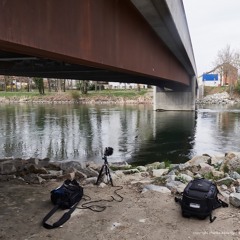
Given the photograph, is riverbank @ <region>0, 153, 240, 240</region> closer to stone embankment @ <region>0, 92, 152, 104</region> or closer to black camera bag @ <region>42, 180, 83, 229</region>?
black camera bag @ <region>42, 180, 83, 229</region>

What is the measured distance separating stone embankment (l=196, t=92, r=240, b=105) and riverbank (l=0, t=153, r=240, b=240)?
185ft

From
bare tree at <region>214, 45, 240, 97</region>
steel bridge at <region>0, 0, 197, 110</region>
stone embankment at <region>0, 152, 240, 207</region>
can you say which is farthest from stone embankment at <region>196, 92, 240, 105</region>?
stone embankment at <region>0, 152, 240, 207</region>

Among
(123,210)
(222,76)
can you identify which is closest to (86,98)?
(222,76)

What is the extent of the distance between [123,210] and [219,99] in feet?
211

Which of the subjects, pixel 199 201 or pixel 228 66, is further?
pixel 228 66

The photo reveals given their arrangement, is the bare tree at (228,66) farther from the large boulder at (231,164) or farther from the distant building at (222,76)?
the large boulder at (231,164)

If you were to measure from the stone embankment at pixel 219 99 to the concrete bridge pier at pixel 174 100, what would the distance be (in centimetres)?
1934

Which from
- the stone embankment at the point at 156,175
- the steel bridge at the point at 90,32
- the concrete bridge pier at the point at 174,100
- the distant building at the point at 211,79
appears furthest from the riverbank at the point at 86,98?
the stone embankment at the point at 156,175

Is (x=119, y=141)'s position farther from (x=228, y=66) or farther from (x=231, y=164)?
(x=228, y=66)

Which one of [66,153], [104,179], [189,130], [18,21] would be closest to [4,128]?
[66,153]

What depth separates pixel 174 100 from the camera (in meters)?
45.3

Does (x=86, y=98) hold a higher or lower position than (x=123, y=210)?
higher

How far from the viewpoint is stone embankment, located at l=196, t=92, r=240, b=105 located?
63.8 m

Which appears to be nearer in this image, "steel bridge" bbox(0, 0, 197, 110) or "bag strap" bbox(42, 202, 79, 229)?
"steel bridge" bbox(0, 0, 197, 110)
